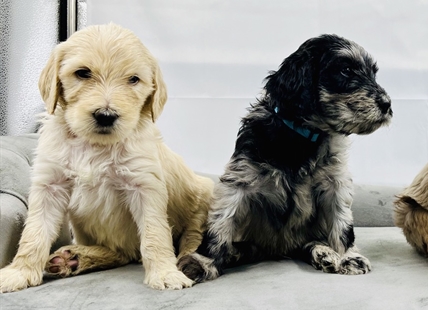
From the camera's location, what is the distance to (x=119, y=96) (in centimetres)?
187

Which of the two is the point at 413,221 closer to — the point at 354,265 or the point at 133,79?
the point at 354,265

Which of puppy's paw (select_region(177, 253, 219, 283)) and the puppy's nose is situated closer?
the puppy's nose

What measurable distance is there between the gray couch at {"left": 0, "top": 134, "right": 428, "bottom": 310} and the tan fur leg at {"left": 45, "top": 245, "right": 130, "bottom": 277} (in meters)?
0.06

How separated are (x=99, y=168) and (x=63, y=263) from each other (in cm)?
41

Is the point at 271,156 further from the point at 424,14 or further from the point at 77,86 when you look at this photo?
the point at 424,14

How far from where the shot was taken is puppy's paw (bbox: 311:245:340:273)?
213cm

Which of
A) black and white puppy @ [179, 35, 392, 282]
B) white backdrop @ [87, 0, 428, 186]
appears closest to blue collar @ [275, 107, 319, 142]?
black and white puppy @ [179, 35, 392, 282]

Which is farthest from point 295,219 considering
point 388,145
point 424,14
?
point 424,14

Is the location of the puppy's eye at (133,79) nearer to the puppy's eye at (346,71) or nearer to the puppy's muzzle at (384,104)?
the puppy's eye at (346,71)

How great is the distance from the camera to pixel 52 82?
195 cm

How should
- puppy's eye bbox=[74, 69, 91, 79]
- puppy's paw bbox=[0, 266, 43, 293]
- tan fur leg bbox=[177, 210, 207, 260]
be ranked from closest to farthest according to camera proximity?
puppy's paw bbox=[0, 266, 43, 293], puppy's eye bbox=[74, 69, 91, 79], tan fur leg bbox=[177, 210, 207, 260]

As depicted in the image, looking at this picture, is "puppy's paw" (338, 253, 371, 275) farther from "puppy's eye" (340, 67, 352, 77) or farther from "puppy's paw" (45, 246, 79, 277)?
"puppy's paw" (45, 246, 79, 277)

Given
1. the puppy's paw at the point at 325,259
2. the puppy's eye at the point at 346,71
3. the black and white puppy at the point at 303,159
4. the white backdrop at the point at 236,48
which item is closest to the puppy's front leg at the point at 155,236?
the black and white puppy at the point at 303,159

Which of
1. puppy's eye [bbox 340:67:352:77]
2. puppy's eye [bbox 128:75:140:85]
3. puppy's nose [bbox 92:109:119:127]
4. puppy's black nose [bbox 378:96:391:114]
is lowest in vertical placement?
puppy's nose [bbox 92:109:119:127]
